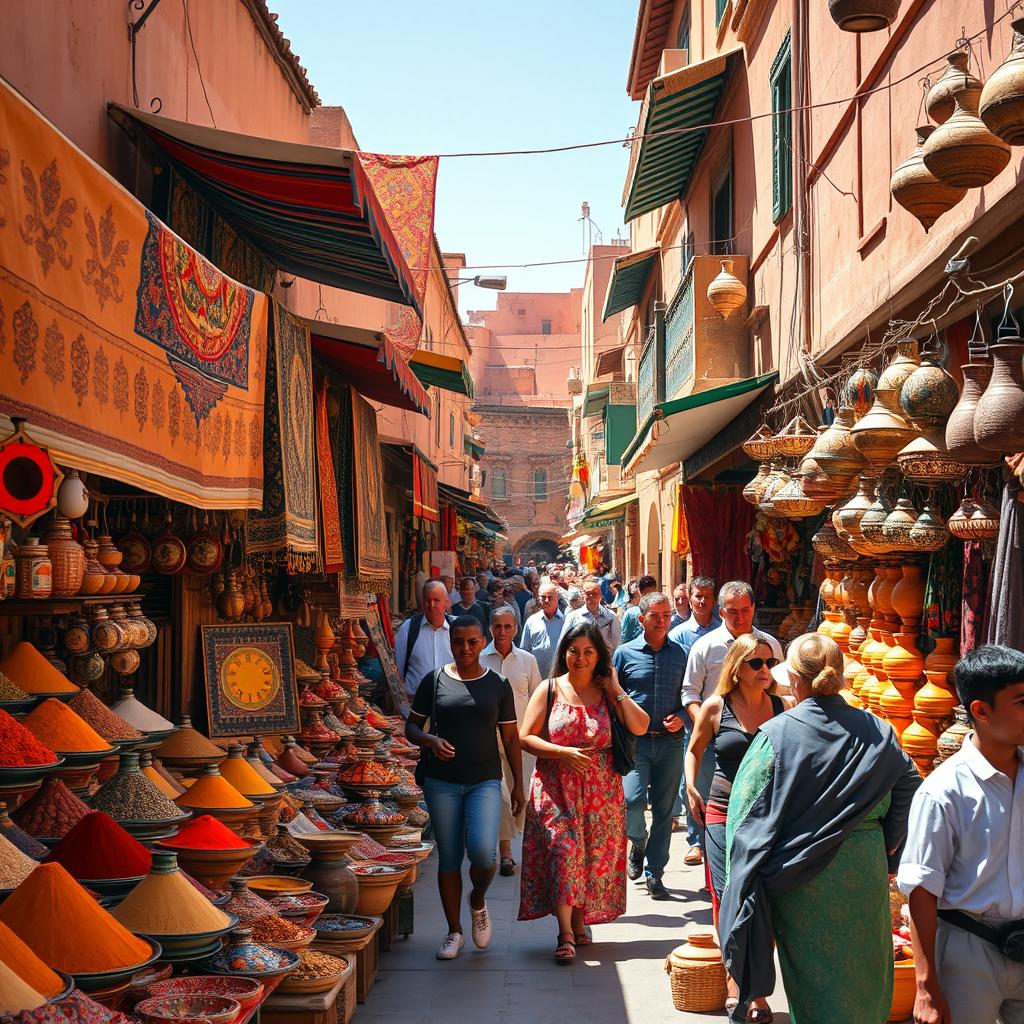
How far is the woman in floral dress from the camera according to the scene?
5.88 m

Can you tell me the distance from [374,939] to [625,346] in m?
23.9

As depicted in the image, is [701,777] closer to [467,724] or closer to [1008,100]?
[467,724]

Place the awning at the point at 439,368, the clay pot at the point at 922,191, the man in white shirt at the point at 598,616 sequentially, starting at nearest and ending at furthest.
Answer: the clay pot at the point at 922,191 < the man in white shirt at the point at 598,616 < the awning at the point at 439,368

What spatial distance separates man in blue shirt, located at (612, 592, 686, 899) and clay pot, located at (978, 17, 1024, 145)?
161 inches

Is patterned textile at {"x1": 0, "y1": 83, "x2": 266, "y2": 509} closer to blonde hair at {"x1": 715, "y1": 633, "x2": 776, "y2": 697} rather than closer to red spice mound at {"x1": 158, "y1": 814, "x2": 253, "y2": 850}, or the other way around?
red spice mound at {"x1": 158, "y1": 814, "x2": 253, "y2": 850}

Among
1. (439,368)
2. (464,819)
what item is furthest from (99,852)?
(439,368)

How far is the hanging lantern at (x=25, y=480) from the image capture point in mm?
3422

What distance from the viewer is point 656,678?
24.1 ft

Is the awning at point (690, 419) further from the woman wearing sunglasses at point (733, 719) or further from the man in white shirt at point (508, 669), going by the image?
the woman wearing sunglasses at point (733, 719)

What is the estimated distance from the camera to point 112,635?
A: 15.8 feet

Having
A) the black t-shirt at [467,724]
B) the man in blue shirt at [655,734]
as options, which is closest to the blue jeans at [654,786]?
the man in blue shirt at [655,734]

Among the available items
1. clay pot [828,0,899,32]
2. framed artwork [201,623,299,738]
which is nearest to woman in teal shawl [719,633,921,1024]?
clay pot [828,0,899,32]

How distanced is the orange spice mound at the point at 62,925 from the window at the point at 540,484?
55262mm

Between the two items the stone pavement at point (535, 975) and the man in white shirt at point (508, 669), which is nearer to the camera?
the stone pavement at point (535, 975)
